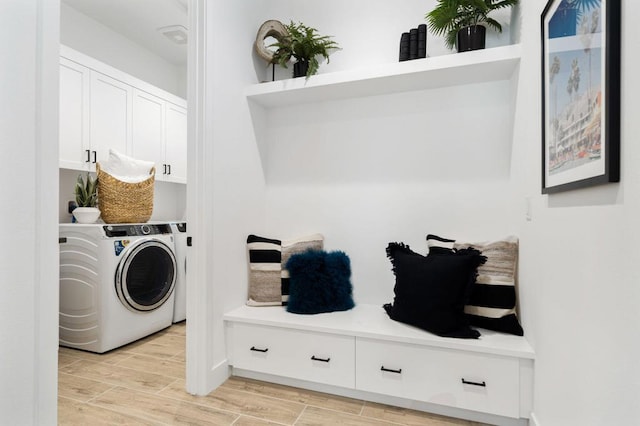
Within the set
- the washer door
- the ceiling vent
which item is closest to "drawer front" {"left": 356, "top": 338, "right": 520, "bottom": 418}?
the washer door

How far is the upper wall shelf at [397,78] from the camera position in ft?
6.03

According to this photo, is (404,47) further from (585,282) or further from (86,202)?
(86,202)

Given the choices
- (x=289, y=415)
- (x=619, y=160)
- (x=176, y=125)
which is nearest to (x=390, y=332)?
(x=289, y=415)

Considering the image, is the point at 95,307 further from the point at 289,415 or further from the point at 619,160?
the point at 619,160

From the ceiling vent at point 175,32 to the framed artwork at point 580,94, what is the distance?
10.5 ft

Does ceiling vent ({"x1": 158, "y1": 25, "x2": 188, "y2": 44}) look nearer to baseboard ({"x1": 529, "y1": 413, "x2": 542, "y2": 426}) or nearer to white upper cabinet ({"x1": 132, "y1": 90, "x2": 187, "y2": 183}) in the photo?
white upper cabinet ({"x1": 132, "y1": 90, "x2": 187, "y2": 183})

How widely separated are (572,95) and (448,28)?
120cm

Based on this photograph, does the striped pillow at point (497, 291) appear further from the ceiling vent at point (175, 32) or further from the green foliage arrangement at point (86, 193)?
the ceiling vent at point (175, 32)

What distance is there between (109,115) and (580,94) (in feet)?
10.8

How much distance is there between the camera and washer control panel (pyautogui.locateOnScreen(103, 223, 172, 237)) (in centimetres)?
252

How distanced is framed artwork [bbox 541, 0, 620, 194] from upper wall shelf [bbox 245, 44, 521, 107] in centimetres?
45

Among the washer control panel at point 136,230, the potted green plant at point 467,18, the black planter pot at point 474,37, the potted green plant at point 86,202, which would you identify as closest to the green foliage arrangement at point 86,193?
the potted green plant at point 86,202

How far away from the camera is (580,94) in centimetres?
105

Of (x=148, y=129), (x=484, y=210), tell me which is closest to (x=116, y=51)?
(x=148, y=129)
